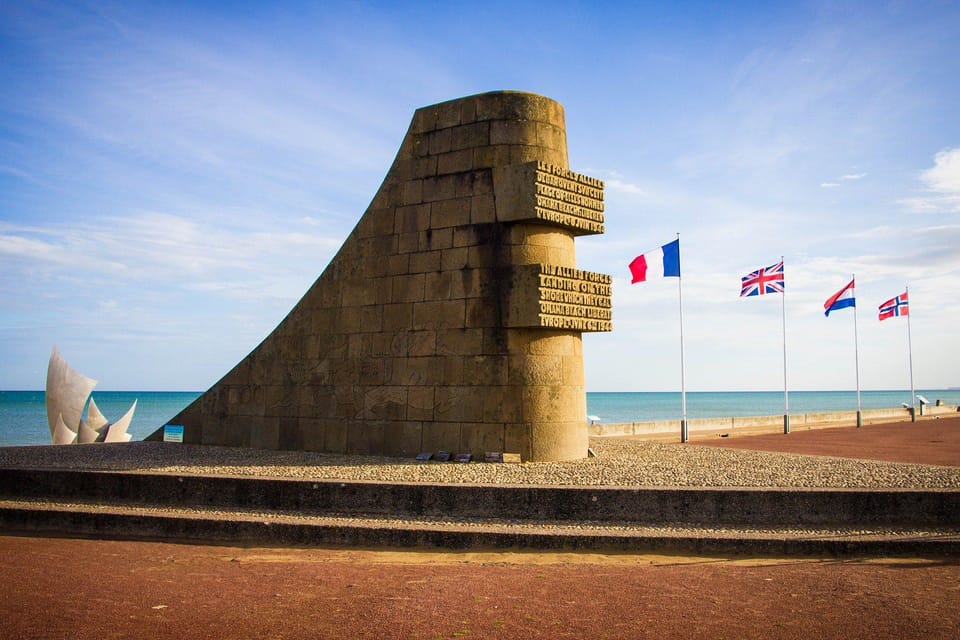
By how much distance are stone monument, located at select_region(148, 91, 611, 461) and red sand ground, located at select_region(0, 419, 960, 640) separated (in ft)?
15.6

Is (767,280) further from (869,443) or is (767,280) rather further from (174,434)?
(174,434)

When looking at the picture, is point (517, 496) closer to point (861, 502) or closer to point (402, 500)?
point (402, 500)

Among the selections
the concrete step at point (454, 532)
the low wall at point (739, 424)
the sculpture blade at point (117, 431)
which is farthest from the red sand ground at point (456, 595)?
the sculpture blade at point (117, 431)

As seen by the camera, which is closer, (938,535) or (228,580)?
(228,580)

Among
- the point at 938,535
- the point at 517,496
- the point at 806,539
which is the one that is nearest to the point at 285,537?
the point at 517,496

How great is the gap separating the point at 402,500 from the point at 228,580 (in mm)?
3043

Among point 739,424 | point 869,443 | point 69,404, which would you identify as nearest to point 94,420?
point 69,404

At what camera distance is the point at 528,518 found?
1037 cm

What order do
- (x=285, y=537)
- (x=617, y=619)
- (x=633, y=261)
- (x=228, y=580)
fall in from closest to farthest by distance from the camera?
1. (x=617, y=619)
2. (x=228, y=580)
3. (x=285, y=537)
4. (x=633, y=261)

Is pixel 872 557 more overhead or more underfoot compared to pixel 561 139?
more underfoot

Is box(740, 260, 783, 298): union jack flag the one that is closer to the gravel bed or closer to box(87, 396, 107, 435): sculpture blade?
the gravel bed

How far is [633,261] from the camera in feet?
73.4

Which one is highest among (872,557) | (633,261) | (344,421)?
(633,261)

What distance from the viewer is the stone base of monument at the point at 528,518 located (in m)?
9.28
